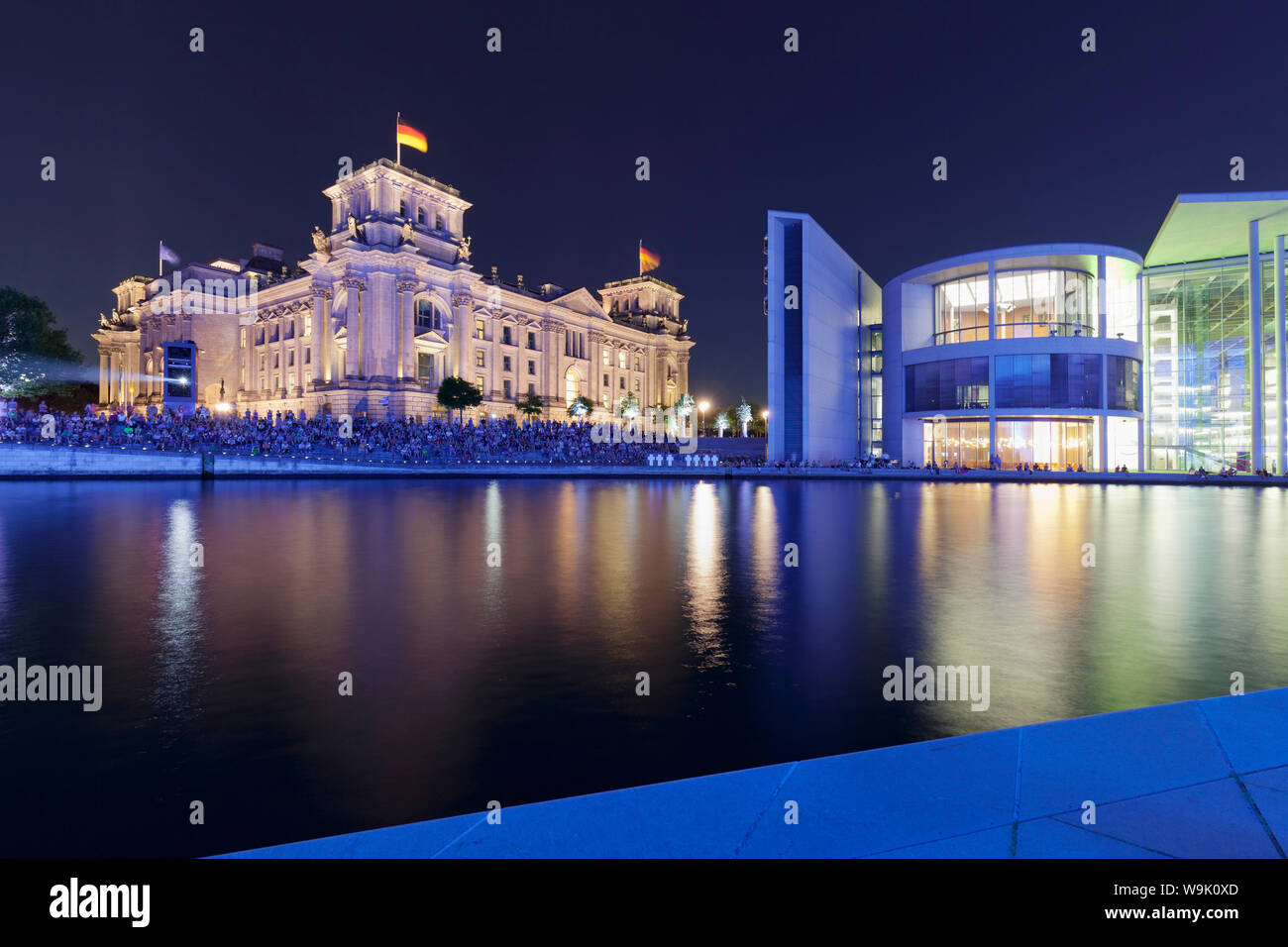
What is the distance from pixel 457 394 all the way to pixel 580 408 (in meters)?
26.2

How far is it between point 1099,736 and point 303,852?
4.79 meters

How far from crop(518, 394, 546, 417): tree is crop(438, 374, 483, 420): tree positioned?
44.4 feet

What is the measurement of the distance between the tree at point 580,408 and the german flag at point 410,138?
3807 cm

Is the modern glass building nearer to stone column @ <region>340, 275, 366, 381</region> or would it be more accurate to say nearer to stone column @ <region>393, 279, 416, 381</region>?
stone column @ <region>393, 279, 416, 381</region>

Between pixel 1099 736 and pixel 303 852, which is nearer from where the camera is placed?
pixel 303 852

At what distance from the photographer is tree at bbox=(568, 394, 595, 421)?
99688 mm

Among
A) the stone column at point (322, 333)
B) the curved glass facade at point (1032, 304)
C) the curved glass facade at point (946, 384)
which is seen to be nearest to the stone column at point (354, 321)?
the stone column at point (322, 333)

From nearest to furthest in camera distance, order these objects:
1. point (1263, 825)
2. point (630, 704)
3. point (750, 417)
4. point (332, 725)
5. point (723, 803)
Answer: point (1263, 825), point (723, 803), point (332, 725), point (630, 704), point (750, 417)

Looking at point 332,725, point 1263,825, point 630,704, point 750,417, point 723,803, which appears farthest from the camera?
point 750,417

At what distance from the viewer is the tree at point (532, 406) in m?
91.2

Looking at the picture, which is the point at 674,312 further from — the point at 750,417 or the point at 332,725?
the point at 332,725
